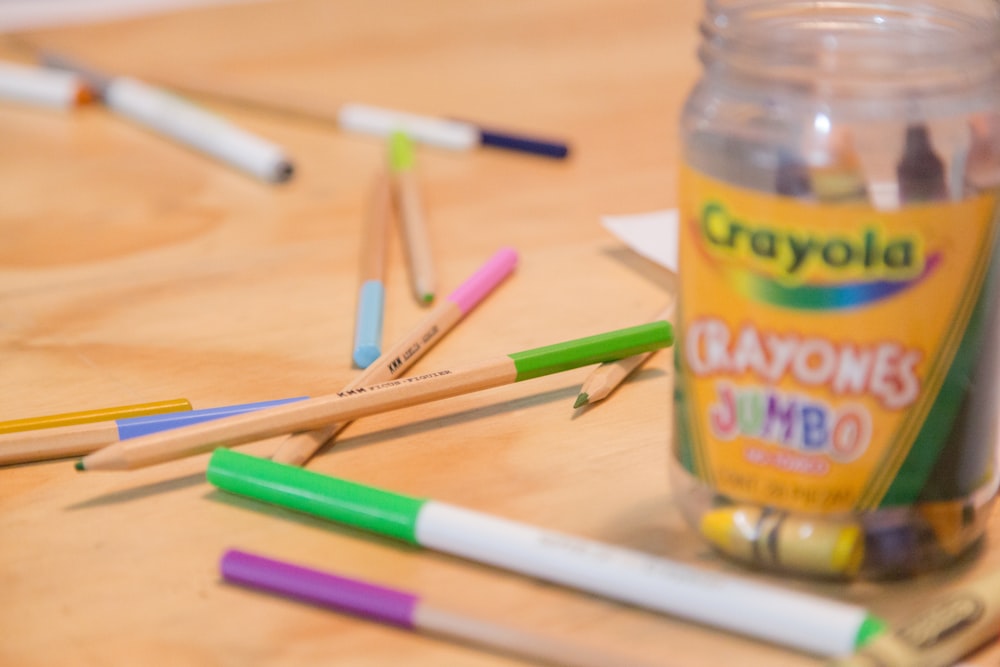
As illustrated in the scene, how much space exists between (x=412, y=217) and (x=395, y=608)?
0.35 meters

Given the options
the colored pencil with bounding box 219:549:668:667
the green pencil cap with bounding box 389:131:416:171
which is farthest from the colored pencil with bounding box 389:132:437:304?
the colored pencil with bounding box 219:549:668:667

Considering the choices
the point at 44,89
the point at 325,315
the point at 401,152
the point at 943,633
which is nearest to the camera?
the point at 943,633

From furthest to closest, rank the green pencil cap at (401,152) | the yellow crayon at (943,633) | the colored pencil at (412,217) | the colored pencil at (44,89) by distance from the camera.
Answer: the colored pencil at (44,89) → the green pencil cap at (401,152) → the colored pencil at (412,217) → the yellow crayon at (943,633)

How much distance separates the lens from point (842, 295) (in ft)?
1.08

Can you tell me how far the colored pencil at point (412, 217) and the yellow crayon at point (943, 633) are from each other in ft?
1.04

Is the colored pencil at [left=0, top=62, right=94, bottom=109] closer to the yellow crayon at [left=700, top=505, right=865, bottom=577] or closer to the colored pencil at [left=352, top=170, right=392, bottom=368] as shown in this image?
the colored pencil at [left=352, top=170, right=392, bottom=368]

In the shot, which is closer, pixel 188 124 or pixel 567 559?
pixel 567 559

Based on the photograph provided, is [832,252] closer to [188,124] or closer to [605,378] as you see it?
[605,378]

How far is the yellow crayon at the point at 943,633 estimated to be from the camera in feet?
1.03

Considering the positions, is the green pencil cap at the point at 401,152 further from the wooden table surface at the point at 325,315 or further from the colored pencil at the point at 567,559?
the colored pencil at the point at 567,559

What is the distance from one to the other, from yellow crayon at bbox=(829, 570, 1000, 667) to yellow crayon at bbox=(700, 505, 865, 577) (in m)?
0.03

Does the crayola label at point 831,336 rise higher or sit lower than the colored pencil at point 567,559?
higher

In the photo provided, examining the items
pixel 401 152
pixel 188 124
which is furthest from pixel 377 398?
pixel 188 124

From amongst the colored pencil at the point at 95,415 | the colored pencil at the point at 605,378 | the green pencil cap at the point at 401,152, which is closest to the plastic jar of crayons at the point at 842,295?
the colored pencil at the point at 605,378
